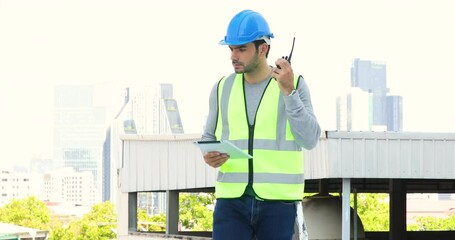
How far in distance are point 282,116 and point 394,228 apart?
1200 inches

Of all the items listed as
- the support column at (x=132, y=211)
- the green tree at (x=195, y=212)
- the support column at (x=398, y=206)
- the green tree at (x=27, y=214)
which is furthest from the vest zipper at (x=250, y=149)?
the green tree at (x=27, y=214)

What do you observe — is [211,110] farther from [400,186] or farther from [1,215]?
[1,215]

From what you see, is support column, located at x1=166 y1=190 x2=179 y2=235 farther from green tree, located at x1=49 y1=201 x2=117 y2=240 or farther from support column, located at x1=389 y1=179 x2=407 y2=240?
green tree, located at x1=49 y1=201 x2=117 y2=240

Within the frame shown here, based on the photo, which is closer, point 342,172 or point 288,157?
point 288,157

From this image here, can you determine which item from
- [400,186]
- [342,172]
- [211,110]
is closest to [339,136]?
[342,172]

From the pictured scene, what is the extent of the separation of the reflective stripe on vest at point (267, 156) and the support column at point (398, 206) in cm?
2960

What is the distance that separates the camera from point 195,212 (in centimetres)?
8294

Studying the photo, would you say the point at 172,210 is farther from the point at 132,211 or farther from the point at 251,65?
Answer: the point at 251,65

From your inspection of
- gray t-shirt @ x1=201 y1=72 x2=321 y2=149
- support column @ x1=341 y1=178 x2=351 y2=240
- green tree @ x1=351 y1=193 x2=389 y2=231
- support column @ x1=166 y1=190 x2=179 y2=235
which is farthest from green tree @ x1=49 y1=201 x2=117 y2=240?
gray t-shirt @ x1=201 y1=72 x2=321 y2=149

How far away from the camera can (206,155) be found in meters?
4.21

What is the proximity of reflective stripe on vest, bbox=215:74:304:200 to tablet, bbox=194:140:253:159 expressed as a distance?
0.10 m

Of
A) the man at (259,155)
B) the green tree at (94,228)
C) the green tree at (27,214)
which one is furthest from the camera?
the green tree at (27,214)

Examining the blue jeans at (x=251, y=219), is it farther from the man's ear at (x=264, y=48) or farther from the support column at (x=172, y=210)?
the support column at (x=172, y=210)

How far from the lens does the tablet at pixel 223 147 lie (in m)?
4.11
